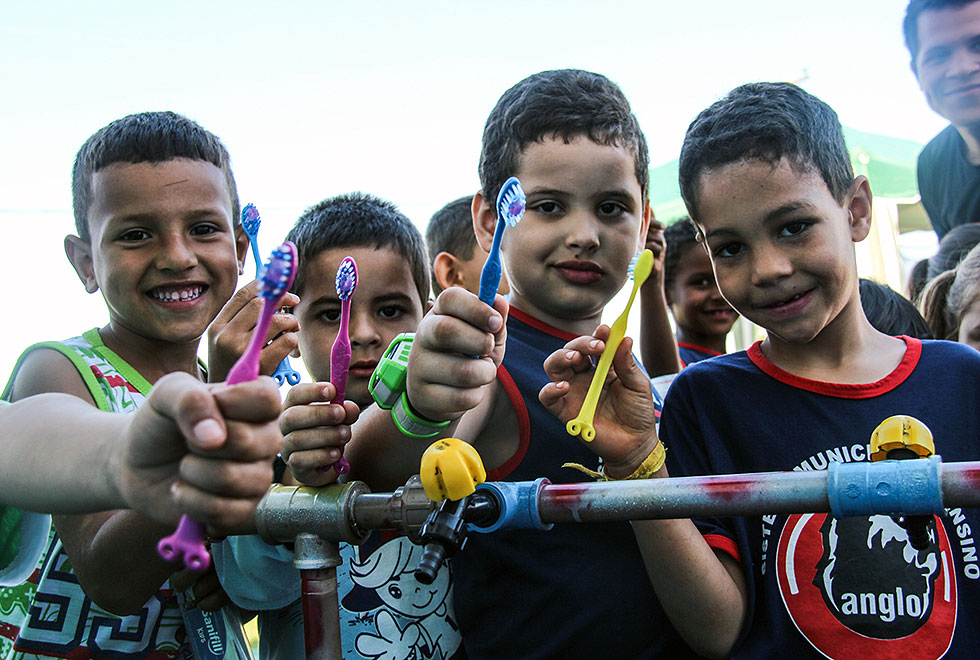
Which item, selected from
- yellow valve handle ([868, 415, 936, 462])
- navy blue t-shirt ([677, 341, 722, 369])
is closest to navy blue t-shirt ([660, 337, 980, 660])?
yellow valve handle ([868, 415, 936, 462])

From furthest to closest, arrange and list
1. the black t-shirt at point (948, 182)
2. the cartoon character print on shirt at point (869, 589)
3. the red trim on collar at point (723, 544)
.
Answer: the black t-shirt at point (948, 182)
the red trim on collar at point (723, 544)
the cartoon character print on shirt at point (869, 589)

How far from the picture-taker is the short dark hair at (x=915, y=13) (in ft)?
8.12

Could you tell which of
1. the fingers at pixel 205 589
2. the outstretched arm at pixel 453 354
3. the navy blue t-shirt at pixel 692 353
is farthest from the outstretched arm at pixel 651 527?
the navy blue t-shirt at pixel 692 353

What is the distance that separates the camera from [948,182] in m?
2.77

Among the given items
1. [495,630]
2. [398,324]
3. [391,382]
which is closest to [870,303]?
[398,324]

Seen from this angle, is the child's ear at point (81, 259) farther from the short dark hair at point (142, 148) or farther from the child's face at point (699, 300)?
the child's face at point (699, 300)

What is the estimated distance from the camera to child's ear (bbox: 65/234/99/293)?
5.71 feet

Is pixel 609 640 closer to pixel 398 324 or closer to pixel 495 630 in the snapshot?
pixel 495 630

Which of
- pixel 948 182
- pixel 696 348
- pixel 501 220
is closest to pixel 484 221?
pixel 501 220

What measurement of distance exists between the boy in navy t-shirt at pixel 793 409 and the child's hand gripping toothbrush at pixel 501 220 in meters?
0.18

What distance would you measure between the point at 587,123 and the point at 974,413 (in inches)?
31.8

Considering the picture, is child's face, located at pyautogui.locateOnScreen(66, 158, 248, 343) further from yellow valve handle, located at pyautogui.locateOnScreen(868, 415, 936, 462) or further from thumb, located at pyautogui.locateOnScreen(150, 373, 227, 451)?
yellow valve handle, located at pyautogui.locateOnScreen(868, 415, 936, 462)

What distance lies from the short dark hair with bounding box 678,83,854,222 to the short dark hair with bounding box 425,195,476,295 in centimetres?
138

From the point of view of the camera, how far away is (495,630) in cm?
137
